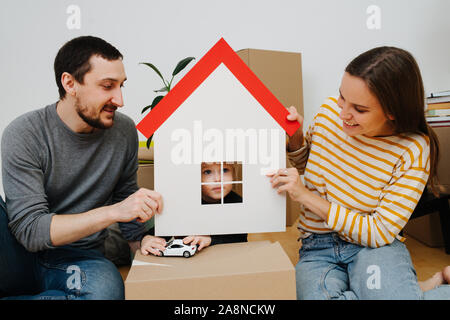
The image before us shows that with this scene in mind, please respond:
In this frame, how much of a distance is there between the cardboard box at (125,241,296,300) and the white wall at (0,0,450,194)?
170 centimetres

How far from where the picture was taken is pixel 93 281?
103cm

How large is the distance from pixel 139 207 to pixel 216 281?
29cm

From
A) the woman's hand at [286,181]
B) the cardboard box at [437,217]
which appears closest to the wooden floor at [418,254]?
the cardboard box at [437,217]

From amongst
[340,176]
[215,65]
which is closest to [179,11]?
[215,65]

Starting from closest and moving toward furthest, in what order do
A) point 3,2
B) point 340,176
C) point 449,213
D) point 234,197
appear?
1. point 340,176
2. point 234,197
3. point 449,213
4. point 3,2

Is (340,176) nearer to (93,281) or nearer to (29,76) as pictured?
(93,281)

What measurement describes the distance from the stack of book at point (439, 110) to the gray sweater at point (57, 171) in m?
1.58

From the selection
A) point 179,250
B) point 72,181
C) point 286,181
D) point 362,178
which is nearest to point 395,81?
point 362,178

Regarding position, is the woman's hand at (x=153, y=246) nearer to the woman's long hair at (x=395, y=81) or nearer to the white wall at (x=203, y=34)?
the woman's long hair at (x=395, y=81)

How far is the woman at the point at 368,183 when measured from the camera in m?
0.98

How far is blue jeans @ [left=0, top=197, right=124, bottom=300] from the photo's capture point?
39.5 inches

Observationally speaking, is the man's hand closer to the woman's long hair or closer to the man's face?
the man's face

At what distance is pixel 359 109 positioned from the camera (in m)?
1.01

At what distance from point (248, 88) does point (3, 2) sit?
6.74 ft
